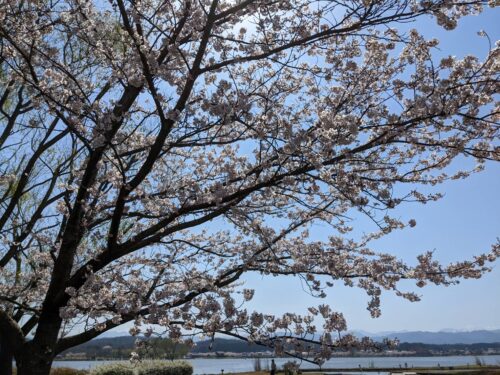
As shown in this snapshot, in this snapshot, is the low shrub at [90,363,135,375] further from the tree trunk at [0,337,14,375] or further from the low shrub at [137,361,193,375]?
the tree trunk at [0,337,14,375]

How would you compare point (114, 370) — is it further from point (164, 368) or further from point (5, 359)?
point (5, 359)

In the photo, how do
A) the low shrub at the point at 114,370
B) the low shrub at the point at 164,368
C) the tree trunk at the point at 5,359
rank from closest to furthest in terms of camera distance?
the tree trunk at the point at 5,359
the low shrub at the point at 114,370
the low shrub at the point at 164,368

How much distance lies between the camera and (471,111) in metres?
5.00

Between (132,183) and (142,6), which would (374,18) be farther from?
(132,183)

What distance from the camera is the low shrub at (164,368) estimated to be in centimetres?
1964

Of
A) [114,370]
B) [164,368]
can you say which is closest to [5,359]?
[114,370]

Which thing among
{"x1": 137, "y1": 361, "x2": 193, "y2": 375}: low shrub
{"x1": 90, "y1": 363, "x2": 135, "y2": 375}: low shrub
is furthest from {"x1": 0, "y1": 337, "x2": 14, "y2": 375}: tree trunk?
{"x1": 137, "y1": 361, "x2": 193, "y2": 375}: low shrub

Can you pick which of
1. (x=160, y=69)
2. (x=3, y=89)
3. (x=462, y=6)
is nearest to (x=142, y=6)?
(x=160, y=69)

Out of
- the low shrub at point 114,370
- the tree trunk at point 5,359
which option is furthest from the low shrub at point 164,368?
the tree trunk at point 5,359

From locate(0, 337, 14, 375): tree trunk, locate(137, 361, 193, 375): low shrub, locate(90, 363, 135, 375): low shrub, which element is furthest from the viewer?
locate(137, 361, 193, 375): low shrub

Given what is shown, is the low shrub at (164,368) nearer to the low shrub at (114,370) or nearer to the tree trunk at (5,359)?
the low shrub at (114,370)

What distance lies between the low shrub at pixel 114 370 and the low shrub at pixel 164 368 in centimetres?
77

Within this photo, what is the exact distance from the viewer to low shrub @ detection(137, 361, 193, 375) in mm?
19641

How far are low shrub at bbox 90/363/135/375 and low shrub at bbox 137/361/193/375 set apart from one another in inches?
30.5
